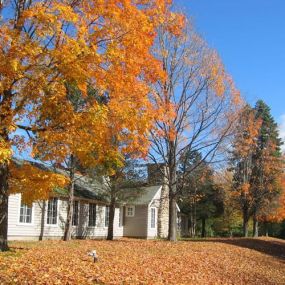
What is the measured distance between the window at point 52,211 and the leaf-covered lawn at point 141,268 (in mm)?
8640

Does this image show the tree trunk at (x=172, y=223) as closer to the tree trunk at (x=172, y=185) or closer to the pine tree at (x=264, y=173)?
the tree trunk at (x=172, y=185)

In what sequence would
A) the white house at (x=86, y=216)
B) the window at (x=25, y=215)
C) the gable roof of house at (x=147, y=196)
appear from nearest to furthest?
the white house at (x=86, y=216), the window at (x=25, y=215), the gable roof of house at (x=147, y=196)

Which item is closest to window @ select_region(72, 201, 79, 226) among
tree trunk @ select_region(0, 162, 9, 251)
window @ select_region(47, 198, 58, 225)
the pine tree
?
window @ select_region(47, 198, 58, 225)

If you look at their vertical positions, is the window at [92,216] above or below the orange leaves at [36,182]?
below

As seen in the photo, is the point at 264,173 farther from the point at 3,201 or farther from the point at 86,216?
the point at 3,201

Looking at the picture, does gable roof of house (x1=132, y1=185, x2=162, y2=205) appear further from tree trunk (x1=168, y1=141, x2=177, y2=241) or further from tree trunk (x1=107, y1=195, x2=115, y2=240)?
tree trunk (x1=168, y1=141, x2=177, y2=241)

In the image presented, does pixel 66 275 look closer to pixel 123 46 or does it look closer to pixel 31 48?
pixel 31 48

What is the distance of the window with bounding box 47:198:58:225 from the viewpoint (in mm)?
25656

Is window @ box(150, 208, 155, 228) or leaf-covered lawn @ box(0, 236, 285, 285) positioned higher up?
window @ box(150, 208, 155, 228)

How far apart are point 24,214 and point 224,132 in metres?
12.0

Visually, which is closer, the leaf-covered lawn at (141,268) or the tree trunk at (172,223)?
the leaf-covered lawn at (141,268)

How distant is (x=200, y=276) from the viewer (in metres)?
13.6

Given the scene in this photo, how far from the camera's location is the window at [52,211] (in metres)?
25.7

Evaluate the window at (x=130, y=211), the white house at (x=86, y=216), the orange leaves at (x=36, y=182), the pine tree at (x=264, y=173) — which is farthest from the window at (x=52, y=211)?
the pine tree at (x=264, y=173)
